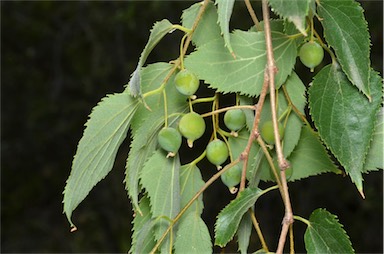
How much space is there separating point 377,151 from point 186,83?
224 millimetres

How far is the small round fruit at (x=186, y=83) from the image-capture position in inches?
29.0

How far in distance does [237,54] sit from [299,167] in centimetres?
17

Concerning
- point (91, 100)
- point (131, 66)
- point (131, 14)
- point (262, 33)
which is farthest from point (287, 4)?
point (91, 100)

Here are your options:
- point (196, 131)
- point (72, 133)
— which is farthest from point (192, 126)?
point (72, 133)

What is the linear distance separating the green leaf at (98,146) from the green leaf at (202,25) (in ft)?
0.36

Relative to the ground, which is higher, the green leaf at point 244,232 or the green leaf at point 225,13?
the green leaf at point 225,13

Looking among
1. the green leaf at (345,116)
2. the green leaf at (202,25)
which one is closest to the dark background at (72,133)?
the green leaf at (202,25)

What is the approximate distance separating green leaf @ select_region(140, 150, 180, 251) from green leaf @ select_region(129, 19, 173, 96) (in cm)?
9

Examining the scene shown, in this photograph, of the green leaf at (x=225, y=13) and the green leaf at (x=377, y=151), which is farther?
the green leaf at (x=377, y=151)

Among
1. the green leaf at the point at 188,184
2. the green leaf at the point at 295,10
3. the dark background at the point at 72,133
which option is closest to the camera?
the green leaf at the point at 295,10

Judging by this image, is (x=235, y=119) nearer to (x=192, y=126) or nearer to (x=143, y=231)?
(x=192, y=126)

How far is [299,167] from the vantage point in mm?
854

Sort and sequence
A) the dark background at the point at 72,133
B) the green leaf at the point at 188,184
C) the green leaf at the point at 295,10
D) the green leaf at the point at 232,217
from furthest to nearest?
the dark background at the point at 72,133 < the green leaf at the point at 188,184 < the green leaf at the point at 232,217 < the green leaf at the point at 295,10

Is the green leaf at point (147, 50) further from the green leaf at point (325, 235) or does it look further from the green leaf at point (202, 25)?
the green leaf at point (325, 235)
